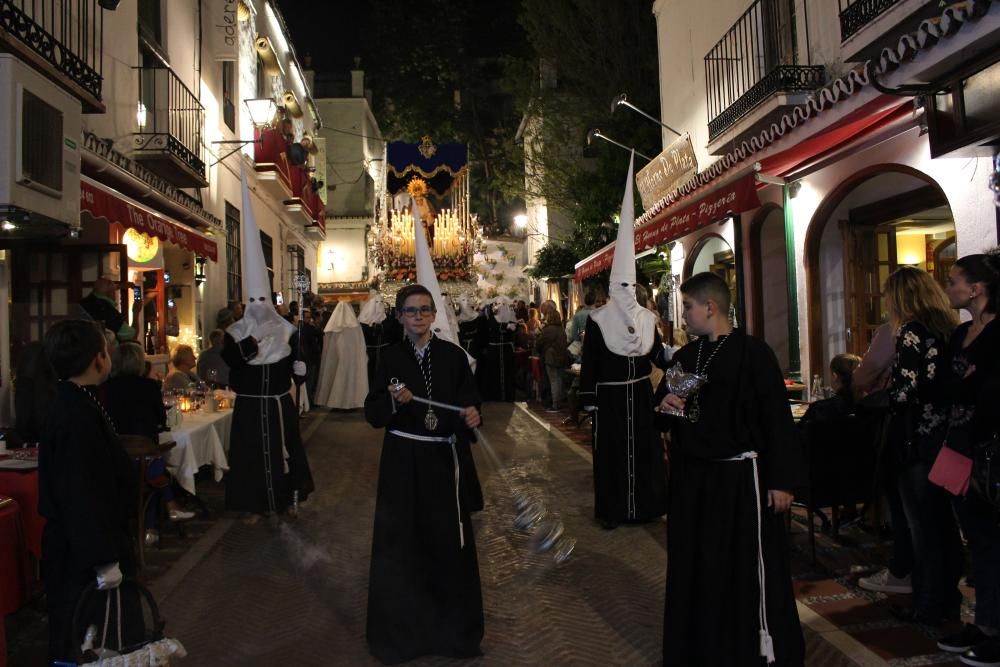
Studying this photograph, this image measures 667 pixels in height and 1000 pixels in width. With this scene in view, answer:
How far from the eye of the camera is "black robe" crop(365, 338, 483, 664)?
4262 millimetres

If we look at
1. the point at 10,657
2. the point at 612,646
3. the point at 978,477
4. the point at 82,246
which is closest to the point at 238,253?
the point at 82,246

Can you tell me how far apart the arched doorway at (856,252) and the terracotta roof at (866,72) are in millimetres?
1148

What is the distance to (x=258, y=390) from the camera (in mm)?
7656

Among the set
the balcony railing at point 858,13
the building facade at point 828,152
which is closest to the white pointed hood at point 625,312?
the building facade at point 828,152

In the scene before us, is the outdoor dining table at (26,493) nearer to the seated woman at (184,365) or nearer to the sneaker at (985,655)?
the seated woman at (184,365)

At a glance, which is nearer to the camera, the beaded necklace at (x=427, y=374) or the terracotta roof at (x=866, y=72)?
the beaded necklace at (x=427, y=374)

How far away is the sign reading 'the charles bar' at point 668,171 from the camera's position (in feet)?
50.1

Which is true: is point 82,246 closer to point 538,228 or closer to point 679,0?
point 679,0

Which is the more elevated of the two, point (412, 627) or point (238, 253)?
point (238, 253)

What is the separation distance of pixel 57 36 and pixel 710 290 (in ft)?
27.4

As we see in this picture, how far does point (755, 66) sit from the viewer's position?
1223 cm

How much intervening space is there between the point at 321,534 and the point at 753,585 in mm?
4508

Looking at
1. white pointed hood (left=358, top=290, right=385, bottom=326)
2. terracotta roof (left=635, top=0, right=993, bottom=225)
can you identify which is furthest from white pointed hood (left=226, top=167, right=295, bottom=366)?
white pointed hood (left=358, top=290, right=385, bottom=326)

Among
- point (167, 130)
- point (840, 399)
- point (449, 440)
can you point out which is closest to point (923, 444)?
point (840, 399)
